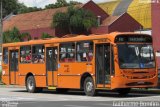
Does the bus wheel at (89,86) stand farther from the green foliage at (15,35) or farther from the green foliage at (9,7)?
the green foliage at (9,7)

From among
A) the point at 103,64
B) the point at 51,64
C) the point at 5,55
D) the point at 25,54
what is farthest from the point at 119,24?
the point at 103,64

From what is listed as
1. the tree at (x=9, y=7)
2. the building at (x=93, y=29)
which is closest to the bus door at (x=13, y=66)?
the building at (x=93, y=29)

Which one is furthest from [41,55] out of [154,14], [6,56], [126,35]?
[154,14]

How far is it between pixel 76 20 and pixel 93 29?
4158 millimetres

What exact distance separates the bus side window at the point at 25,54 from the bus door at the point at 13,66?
0.76 metres

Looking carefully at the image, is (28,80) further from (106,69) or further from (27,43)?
(106,69)

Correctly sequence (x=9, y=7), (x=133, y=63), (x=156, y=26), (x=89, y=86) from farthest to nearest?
(x=9, y=7)
(x=156, y=26)
(x=89, y=86)
(x=133, y=63)

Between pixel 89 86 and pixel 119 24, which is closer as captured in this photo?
pixel 89 86

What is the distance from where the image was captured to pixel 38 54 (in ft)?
94.0

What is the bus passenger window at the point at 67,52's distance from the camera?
25.8 meters

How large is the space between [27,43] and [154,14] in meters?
18.4

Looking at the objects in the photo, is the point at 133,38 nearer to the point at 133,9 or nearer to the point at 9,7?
the point at 133,9

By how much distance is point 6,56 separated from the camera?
32.0 m

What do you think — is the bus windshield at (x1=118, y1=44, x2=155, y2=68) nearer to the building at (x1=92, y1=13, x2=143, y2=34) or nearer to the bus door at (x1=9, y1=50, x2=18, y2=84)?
the bus door at (x1=9, y1=50, x2=18, y2=84)
